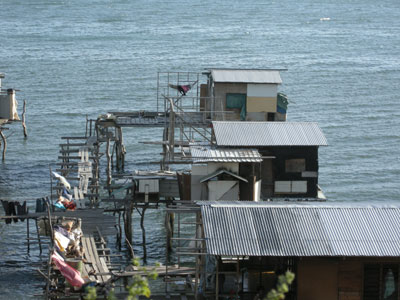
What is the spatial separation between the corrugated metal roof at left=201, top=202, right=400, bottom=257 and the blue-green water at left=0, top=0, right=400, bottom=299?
44.9 ft

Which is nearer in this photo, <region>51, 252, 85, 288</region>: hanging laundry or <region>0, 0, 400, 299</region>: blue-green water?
<region>51, 252, 85, 288</region>: hanging laundry

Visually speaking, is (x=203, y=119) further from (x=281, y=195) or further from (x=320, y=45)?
(x=320, y=45)

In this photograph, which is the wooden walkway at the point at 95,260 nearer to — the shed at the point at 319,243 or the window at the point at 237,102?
the shed at the point at 319,243

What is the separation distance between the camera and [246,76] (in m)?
54.6

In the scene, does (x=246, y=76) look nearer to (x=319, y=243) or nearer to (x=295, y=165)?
(x=295, y=165)

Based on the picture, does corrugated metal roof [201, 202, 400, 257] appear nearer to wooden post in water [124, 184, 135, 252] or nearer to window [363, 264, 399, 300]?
window [363, 264, 399, 300]

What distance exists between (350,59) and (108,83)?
33.9 meters

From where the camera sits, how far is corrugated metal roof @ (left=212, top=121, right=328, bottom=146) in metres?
44.8

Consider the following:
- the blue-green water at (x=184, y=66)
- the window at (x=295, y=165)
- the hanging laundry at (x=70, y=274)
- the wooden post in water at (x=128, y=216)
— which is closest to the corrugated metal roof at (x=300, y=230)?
the hanging laundry at (x=70, y=274)

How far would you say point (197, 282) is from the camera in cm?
3278

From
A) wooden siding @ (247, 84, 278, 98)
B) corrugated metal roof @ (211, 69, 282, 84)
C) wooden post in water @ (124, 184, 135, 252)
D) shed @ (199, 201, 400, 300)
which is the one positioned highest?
corrugated metal roof @ (211, 69, 282, 84)

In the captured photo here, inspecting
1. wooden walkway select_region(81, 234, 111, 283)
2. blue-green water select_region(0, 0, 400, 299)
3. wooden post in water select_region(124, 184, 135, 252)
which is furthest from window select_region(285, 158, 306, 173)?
wooden walkway select_region(81, 234, 111, 283)

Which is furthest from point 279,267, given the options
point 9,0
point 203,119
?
point 9,0

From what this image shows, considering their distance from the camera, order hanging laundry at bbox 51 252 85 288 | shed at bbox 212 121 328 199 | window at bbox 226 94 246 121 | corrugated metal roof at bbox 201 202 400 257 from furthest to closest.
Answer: window at bbox 226 94 246 121 → shed at bbox 212 121 328 199 → hanging laundry at bbox 51 252 85 288 → corrugated metal roof at bbox 201 202 400 257
